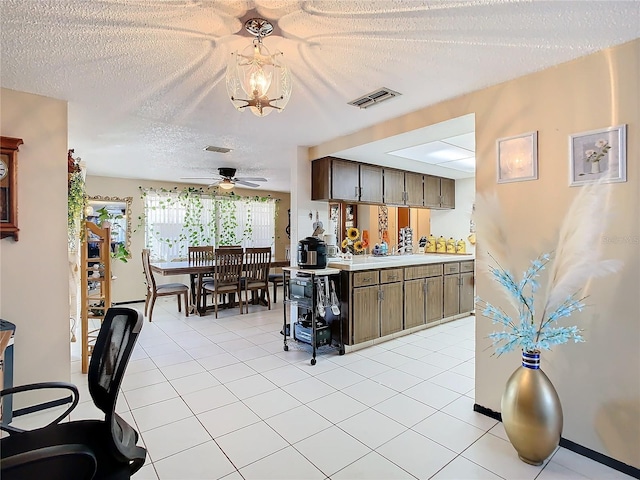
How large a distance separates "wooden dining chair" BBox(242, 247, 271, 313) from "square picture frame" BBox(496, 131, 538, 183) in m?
3.84

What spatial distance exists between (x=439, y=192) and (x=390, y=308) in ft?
7.58

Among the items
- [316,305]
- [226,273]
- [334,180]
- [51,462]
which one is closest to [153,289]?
[226,273]

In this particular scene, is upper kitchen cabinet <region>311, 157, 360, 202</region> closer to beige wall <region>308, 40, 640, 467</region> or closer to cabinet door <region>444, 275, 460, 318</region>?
cabinet door <region>444, 275, 460, 318</region>

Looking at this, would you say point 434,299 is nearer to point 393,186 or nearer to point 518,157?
point 393,186

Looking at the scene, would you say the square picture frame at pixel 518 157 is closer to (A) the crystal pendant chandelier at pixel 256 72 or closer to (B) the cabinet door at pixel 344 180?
(A) the crystal pendant chandelier at pixel 256 72

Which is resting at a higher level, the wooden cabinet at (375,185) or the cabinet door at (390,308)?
the wooden cabinet at (375,185)

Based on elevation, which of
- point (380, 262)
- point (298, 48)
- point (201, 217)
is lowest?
point (380, 262)

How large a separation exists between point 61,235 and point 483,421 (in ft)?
10.8

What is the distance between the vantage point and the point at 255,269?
5566 millimetres

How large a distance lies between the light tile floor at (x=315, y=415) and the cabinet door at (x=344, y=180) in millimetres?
1791

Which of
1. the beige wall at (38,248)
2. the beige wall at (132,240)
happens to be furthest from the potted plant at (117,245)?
the beige wall at (38,248)

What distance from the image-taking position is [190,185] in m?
6.89

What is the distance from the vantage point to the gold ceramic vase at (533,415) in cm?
181

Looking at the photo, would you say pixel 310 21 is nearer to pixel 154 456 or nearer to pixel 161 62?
pixel 161 62
